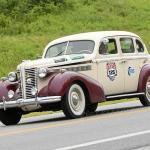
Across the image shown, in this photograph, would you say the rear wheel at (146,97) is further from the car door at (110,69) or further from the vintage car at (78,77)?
the car door at (110,69)

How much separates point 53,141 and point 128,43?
6703 millimetres

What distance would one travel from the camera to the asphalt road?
972 cm

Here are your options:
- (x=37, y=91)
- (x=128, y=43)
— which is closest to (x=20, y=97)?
(x=37, y=91)

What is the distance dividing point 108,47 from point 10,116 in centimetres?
278

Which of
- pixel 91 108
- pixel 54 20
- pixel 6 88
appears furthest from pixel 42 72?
pixel 54 20

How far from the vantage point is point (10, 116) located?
14.9m

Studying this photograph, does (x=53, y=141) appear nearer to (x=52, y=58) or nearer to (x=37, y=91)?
(x=37, y=91)

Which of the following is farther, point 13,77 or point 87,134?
point 13,77

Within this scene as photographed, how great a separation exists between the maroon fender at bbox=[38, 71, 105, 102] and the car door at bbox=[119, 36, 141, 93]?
1.47 metres

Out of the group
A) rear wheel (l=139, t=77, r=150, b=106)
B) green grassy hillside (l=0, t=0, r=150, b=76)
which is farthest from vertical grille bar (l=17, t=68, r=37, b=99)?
green grassy hillside (l=0, t=0, r=150, b=76)

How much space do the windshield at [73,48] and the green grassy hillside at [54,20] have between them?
15.3 meters

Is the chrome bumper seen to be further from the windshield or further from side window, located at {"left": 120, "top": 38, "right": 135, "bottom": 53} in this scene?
side window, located at {"left": 120, "top": 38, "right": 135, "bottom": 53}

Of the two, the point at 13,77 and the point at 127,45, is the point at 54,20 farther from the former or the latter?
the point at 13,77

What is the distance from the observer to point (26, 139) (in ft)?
35.7
